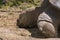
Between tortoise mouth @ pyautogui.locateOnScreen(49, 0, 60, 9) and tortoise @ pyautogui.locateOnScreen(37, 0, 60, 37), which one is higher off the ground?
tortoise mouth @ pyautogui.locateOnScreen(49, 0, 60, 9)

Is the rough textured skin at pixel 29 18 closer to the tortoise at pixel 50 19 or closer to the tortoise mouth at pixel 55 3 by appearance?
the tortoise at pixel 50 19

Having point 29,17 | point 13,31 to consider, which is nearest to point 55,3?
point 29,17

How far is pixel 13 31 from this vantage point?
3.79 meters

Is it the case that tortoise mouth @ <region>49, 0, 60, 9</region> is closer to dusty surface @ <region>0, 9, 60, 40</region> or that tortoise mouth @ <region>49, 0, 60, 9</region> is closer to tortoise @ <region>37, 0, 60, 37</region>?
tortoise @ <region>37, 0, 60, 37</region>

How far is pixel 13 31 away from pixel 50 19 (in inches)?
25.3

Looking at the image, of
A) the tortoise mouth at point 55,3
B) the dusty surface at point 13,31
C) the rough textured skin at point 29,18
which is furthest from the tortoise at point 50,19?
the rough textured skin at point 29,18

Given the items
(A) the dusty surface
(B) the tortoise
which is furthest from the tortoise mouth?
(A) the dusty surface

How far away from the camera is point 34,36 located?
3607 mm

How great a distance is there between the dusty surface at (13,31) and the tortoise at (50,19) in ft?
0.61

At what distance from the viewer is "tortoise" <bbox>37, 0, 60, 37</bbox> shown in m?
3.38

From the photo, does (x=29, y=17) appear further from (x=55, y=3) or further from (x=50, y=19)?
(x=55, y=3)

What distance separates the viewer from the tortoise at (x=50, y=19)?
133 inches

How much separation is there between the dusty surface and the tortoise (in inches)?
7.3

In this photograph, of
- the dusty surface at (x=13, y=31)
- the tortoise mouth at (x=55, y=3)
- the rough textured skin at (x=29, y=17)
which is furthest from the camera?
the rough textured skin at (x=29, y=17)
